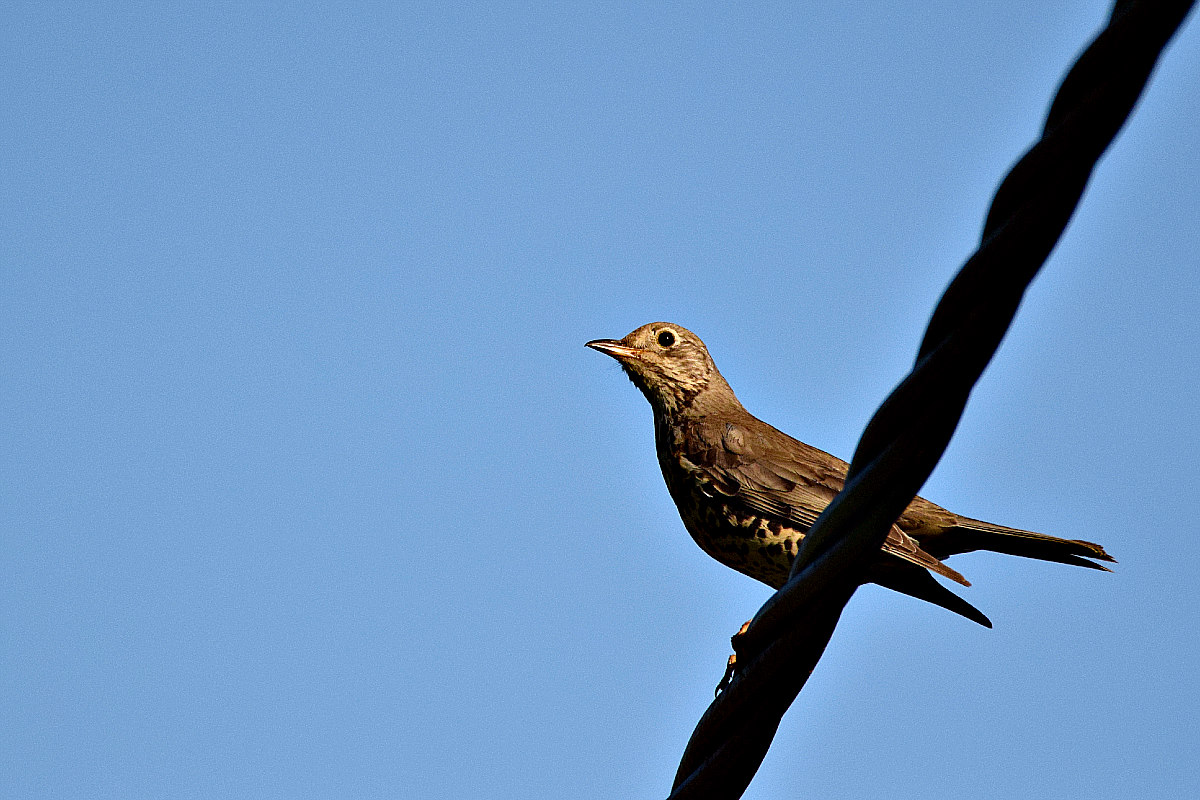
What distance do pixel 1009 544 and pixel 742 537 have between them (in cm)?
123

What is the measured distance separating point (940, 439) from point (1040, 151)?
1.60 feet

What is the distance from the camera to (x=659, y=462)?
6801 mm

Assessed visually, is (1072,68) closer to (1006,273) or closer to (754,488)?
(1006,273)

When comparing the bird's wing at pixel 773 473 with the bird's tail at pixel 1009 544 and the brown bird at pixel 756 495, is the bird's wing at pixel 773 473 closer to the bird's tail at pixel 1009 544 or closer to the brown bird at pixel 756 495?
the brown bird at pixel 756 495

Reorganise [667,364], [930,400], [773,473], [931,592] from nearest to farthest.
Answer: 1. [930,400]
2. [931,592]
3. [773,473]
4. [667,364]

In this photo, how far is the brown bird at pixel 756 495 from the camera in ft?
16.1

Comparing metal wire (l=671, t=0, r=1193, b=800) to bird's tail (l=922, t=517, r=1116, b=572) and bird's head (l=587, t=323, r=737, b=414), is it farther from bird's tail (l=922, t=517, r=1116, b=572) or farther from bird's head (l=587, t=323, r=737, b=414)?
bird's head (l=587, t=323, r=737, b=414)

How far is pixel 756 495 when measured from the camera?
592 centimetres

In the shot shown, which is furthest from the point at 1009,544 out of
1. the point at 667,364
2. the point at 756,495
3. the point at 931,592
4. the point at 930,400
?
the point at 930,400

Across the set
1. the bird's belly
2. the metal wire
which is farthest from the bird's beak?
the metal wire

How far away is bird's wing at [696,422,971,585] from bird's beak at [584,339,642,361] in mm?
851

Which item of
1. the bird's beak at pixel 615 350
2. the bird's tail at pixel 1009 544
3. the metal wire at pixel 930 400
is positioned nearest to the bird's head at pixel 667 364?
the bird's beak at pixel 615 350

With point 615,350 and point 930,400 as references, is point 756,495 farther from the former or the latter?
point 930,400

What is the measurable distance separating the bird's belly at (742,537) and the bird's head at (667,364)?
3.29 feet
